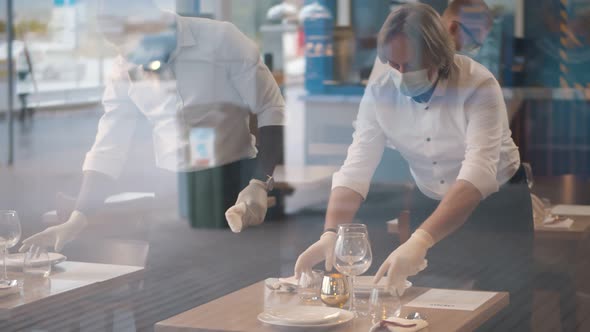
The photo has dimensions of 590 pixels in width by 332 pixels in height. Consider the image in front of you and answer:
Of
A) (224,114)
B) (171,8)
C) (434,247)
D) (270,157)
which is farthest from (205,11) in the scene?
(434,247)

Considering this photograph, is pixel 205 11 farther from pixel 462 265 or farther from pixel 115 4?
pixel 462 265

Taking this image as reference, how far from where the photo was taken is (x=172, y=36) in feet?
10.3

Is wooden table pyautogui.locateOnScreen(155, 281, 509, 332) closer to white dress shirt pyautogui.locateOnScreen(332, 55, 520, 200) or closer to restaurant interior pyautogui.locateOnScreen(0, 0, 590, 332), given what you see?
restaurant interior pyautogui.locateOnScreen(0, 0, 590, 332)

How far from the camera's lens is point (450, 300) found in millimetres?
2242

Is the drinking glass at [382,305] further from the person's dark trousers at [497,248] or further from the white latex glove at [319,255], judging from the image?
the person's dark trousers at [497,248]

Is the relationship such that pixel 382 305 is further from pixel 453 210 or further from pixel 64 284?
pixel 64 284

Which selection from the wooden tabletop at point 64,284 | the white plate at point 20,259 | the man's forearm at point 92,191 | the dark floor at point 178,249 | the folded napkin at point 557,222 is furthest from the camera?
the man's forearm at point 92,191

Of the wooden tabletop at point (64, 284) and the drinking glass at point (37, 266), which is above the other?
the drinking glass at point (37, 266)

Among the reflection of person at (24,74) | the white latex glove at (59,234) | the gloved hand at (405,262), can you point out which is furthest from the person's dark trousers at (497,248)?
the reflection of person at (24,74)

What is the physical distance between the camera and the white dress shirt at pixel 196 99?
3008 millimetres

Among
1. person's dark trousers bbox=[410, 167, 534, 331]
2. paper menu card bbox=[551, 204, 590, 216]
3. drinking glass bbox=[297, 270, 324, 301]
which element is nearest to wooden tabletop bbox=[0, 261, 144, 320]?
drinking glass bbox=[297, 270, 324, 301]

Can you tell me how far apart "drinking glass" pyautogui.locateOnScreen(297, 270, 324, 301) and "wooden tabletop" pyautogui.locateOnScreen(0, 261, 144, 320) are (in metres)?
0.55

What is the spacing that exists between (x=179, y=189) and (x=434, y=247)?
102 cm

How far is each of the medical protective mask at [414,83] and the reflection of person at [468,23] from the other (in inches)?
4.7
